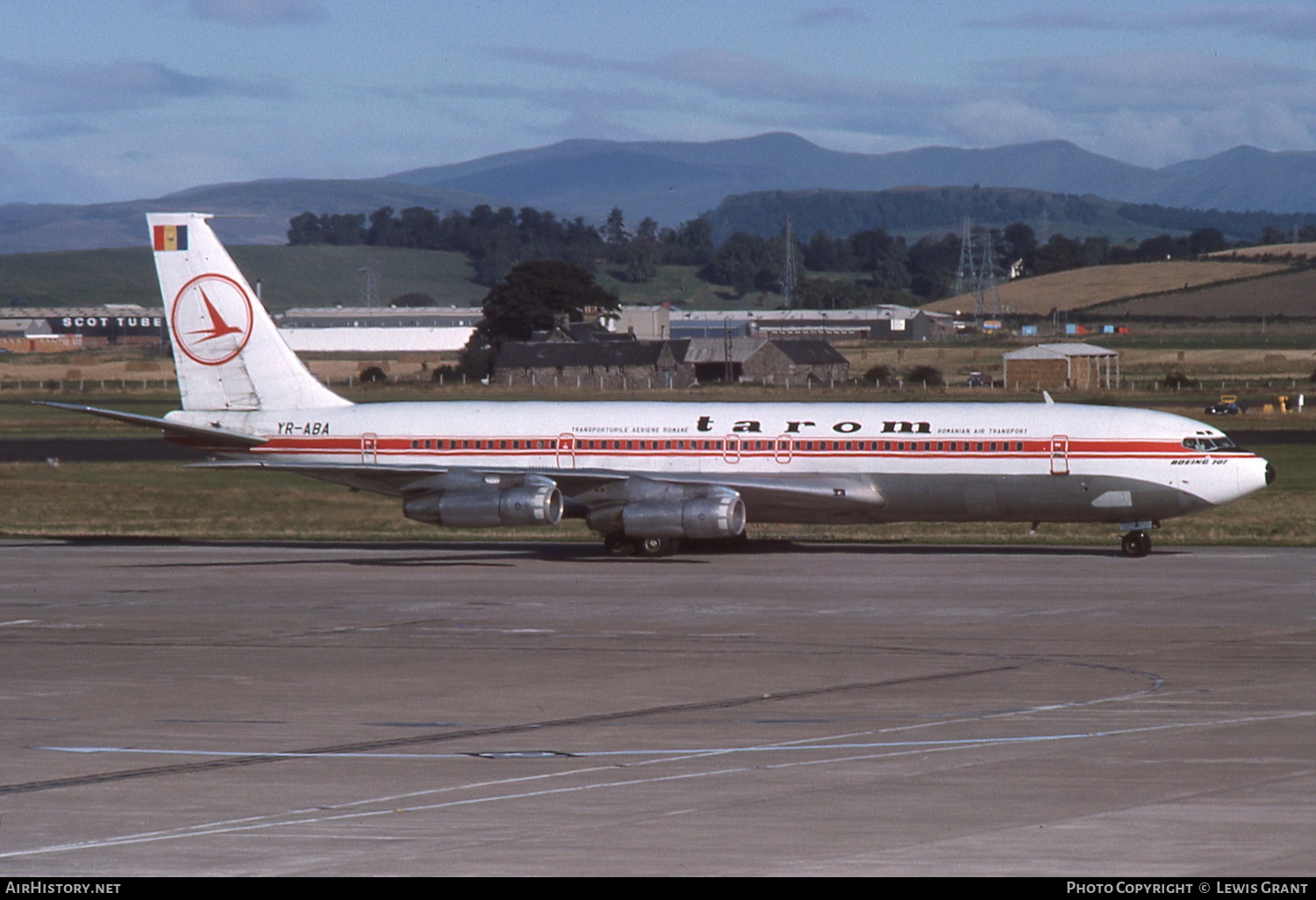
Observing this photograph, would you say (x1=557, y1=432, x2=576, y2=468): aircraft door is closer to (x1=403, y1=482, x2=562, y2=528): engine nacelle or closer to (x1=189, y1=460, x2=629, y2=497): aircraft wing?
(x1=189, y1=460, x2=629, y2=497): aircraft wing

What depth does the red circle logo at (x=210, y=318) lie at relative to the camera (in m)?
47.3

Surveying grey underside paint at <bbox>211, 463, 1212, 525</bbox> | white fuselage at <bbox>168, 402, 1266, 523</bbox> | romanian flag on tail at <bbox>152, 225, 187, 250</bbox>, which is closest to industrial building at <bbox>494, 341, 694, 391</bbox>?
romanian flag on tail at <bbox>152, 225, 187, 250</bbox>

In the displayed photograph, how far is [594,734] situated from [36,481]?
46330 millimetres

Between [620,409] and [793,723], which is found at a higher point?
[620,409]

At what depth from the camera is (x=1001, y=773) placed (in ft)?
56.6

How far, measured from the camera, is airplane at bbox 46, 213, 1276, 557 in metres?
41.2

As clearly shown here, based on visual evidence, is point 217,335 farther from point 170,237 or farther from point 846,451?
point 846,451

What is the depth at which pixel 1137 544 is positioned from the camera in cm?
4184

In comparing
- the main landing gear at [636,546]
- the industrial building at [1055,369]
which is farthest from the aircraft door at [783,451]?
the industrial building at [1055,369]

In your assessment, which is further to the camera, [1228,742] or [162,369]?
[162,369]

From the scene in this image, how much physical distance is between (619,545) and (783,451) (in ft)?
16.7

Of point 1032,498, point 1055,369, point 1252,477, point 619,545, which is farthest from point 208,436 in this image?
point 1055,369
